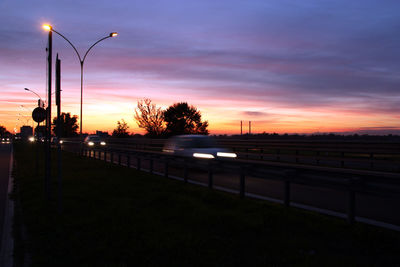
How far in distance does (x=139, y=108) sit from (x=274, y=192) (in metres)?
64.6

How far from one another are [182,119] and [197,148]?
58671mm

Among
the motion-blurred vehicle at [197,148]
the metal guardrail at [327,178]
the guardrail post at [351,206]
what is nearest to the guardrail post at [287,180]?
the metal guardrail at [327,178]

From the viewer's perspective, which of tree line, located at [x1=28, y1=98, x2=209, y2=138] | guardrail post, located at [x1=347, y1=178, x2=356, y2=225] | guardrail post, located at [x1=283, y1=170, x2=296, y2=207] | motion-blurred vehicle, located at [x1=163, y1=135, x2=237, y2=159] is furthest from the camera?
tree line, located at [x1=28, y1=98, x2=209, y2=138]

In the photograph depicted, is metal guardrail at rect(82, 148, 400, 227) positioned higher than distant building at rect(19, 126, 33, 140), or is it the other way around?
Answer: distant building at rect(19, 126, 33, 140)

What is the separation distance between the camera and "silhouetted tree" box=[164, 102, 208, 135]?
75.6 meters

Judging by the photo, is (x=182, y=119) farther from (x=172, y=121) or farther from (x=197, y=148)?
(x=197, y=148)

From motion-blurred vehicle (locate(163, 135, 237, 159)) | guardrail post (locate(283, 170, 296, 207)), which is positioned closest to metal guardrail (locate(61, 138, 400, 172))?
motion-blurred vehicle (locate(163, 135, 237, 159))

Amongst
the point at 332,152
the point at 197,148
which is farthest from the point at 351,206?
the point at 332,152

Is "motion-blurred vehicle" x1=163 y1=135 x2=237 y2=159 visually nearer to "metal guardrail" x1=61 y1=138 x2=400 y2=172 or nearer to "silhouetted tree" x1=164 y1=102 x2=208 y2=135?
"metal guardrail" x1=61 y1=138 x2=400 y2=172

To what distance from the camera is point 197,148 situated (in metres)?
17.8

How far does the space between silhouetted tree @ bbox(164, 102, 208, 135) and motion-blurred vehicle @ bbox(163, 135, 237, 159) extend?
55916 millimetres

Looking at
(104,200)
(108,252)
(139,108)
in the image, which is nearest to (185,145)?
(104,200)

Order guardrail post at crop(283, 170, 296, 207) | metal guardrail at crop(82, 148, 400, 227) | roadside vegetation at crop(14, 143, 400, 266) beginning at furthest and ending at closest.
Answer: guardrail post at crop(283, 170, 296, 207)
metal guardrail at crop(82, 148, 400, 227)
roadside vegetation at crop(14, 143, 400, 266)

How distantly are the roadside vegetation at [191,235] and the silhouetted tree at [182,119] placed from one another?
65.2 meters
